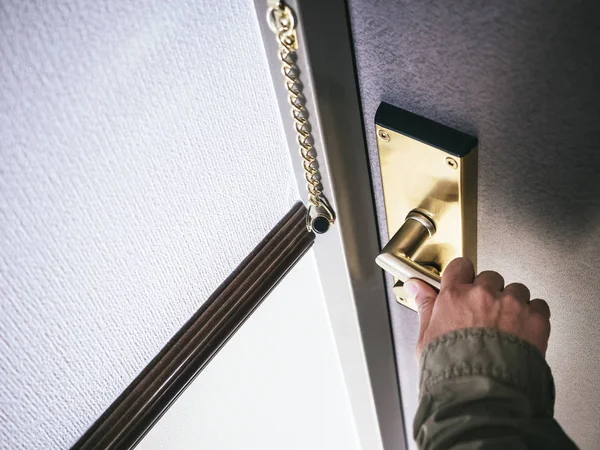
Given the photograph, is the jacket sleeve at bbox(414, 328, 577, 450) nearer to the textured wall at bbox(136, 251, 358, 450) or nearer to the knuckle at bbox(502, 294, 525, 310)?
the knuckle at bbox(502, 294, 525, 310)

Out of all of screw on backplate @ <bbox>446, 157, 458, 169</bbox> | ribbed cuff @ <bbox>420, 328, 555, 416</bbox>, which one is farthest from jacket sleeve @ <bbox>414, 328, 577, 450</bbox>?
screw on backplate @ <bbox>446, 157, 458, 169</bbox>

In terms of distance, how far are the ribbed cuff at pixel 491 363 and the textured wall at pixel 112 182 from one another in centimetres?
16

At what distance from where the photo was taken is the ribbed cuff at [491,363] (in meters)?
Result: 0.36

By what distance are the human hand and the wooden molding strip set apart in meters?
0.11

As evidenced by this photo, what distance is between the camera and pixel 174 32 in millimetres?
309

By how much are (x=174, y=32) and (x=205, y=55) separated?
0.03m

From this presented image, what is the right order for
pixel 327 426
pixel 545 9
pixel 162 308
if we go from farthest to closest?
pixel 327 426 < pixel 162 308 < pixel 545 9

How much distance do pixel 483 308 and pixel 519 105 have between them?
0.45 feet

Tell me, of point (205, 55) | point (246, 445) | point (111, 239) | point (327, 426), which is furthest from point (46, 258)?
point (327, 426)

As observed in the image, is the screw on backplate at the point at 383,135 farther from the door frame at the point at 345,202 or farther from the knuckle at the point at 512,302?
the knuckle at the point at 512,302

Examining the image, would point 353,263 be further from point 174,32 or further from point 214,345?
point 174,32

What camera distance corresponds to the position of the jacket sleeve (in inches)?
13.5

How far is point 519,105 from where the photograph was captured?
0.32 m

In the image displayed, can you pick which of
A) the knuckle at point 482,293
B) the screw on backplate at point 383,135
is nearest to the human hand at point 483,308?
the knuckle at point 482,293
